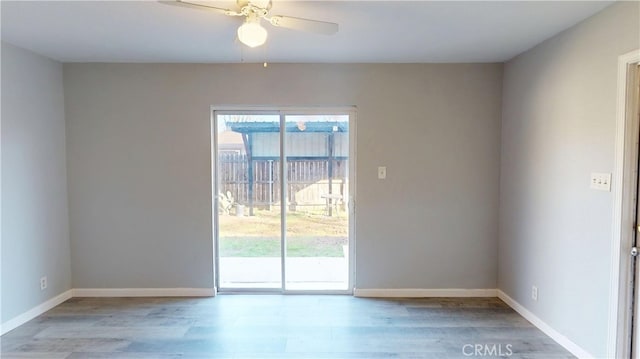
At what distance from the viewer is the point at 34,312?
10.4 ft

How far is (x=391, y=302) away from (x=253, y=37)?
277cm

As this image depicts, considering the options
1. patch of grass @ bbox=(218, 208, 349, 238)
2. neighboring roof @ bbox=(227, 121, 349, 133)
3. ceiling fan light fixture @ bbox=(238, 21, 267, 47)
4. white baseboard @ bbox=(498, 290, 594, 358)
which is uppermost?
ceiling fan light fixture @ bbox=(238, 21, 267, 47)

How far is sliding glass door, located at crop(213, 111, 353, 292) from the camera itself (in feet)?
12.1

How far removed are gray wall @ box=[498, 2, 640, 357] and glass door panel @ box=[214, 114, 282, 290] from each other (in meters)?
2.33

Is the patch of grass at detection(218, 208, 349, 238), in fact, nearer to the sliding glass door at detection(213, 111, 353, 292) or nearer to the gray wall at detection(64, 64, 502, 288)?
the sliding glass door at detection(213, 111, 353, 292)

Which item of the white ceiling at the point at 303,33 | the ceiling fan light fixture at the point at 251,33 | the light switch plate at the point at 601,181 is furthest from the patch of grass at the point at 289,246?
Result: the ceiling fan light fixture at the point at 251,33

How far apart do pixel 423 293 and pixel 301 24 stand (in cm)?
289

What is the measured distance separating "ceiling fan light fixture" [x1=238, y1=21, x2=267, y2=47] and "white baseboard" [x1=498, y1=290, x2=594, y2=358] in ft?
9.85

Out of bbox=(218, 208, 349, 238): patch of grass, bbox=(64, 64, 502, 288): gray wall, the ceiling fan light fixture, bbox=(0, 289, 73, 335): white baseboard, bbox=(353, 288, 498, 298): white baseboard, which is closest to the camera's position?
the ceiling fan light fixture

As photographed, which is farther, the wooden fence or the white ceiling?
the wooden fence

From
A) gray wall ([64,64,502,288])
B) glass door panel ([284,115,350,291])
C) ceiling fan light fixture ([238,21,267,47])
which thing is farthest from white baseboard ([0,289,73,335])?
ceiling fan light fixture ([238,21,267,47])

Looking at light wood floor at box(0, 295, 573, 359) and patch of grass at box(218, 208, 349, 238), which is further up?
patch of grass at box(218, 208, 349, 238)

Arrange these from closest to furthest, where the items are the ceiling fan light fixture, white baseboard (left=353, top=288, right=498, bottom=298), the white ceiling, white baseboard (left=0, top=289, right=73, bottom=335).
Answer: the ceiling fan light fixture → the white ceiling → white baseboard (left=0, top=289, right=73, bottom=335) → white baseboard (left=353, top=288, right=498, bottom=298)

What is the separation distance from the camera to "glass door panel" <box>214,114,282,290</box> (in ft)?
12.1
